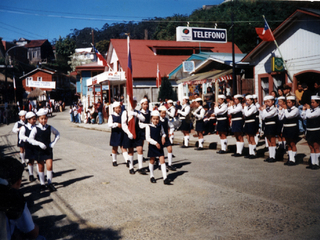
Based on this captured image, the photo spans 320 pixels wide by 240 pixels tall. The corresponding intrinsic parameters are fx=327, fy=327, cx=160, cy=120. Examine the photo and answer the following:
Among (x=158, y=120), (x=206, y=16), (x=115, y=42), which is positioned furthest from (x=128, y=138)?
(x=206, y=16)

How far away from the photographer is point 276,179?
750 cm

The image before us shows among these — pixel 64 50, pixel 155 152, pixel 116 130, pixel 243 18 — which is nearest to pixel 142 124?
pixel 116 130

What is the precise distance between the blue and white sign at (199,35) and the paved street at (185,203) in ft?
38.0

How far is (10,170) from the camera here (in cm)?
254

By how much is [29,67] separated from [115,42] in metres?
38.7

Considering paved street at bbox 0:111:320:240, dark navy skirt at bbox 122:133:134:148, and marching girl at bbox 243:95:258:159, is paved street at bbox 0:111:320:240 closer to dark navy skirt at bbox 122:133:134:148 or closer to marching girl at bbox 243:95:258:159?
dark navy skirt at bbox 122:133:134:148

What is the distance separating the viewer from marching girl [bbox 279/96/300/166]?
9.01 metres

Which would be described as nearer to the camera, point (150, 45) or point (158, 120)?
point (158, 120)

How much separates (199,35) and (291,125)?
12005 mm

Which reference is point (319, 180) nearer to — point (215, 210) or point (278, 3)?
point (215, 210)

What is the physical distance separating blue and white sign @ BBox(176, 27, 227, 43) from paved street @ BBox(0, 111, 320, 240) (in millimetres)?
11596

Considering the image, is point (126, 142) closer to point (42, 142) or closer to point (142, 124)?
point (142, 124)

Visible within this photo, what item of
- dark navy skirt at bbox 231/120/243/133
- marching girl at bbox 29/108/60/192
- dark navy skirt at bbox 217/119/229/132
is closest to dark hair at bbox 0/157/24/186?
marching girl at bbox 29/108/60/192

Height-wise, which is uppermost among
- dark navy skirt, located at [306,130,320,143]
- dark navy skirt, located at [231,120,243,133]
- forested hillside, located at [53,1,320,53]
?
forested hillside, located at [53,1,320,53]
